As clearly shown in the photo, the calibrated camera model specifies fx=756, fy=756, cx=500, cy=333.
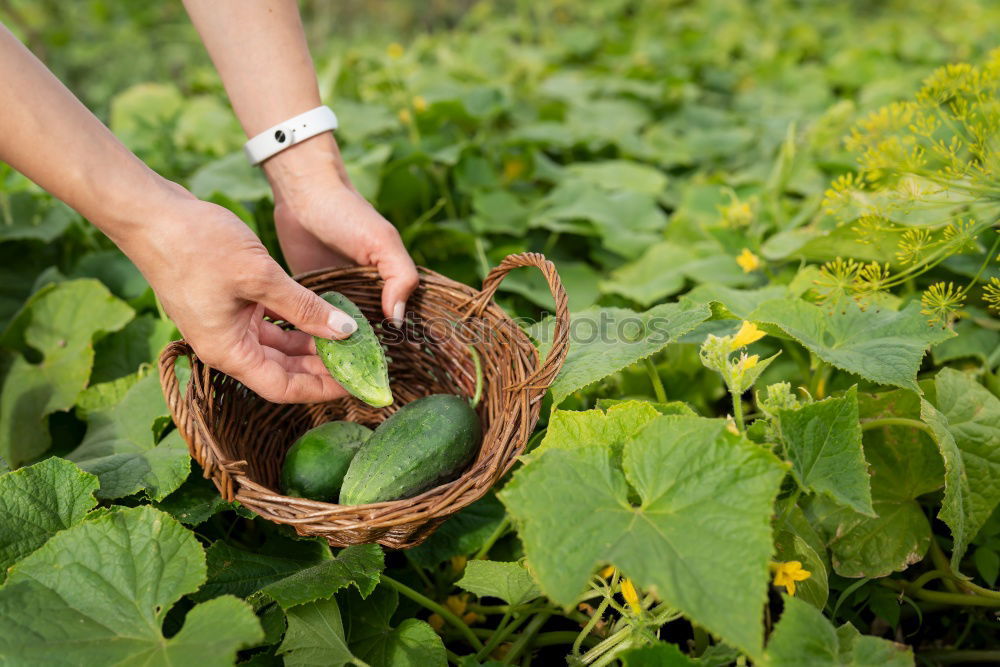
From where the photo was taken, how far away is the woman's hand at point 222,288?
139 cm

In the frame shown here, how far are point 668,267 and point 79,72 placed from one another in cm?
567

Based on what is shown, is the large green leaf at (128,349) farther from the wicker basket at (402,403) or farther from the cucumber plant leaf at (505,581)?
the cucumber plant leaf at (505,581)

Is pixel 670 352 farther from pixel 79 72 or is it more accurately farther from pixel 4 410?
pixel 79 72

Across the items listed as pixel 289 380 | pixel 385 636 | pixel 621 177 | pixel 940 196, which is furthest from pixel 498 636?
A: pixel 621 177

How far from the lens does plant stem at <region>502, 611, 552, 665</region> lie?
155 cm

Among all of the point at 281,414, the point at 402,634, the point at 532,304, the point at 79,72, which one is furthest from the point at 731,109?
the point at 79,72

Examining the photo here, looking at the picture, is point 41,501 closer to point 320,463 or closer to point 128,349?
point 320,463

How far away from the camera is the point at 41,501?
152cm

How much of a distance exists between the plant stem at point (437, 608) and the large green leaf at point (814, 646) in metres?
0.67

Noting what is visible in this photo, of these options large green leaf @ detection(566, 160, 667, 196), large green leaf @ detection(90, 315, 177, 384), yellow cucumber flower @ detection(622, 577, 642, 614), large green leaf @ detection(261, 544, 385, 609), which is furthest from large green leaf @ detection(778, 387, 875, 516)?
large green leaf @ detection(566, 160, 667, 196)

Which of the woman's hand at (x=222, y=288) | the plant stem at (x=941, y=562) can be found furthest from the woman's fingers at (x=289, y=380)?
the plant stem at (x=941, y=562)

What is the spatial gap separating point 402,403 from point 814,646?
1.25 m

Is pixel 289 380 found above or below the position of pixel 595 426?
above

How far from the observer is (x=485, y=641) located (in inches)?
66.8
